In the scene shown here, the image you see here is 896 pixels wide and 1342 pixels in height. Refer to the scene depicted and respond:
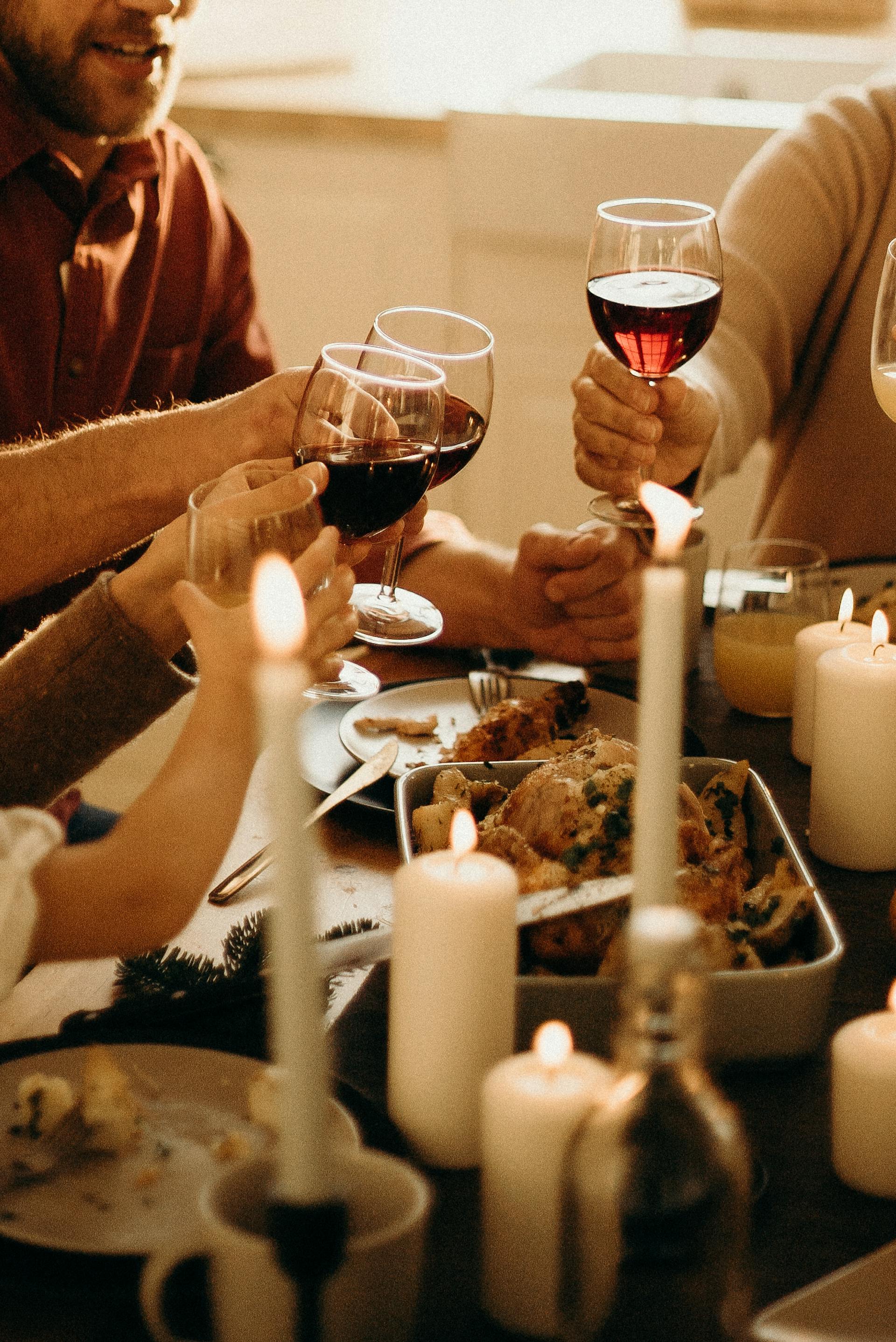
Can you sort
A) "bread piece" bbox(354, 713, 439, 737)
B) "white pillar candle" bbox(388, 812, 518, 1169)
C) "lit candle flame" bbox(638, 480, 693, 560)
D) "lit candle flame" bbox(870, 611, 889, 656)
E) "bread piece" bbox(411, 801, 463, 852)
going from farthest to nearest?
"bread piece" bbox(354, 713, 439, 737) < "lit candle flame" bbox(870, 611, 889, 656) < "bread piece" bbox(411, 801, 463, 852) < "white pillar candle" bbox(388, 812, 518, 1169) < "lit candle flame" bbox(638, 480, 693, 560)

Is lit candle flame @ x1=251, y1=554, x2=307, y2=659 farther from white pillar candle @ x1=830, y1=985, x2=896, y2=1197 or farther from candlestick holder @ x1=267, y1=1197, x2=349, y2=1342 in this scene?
white pillar candle @ x1=830, y1=985, x2=896, y2=1197

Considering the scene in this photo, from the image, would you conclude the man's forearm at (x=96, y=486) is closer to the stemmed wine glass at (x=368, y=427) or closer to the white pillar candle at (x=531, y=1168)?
the stemmed wine glass at (x=368, y=427)

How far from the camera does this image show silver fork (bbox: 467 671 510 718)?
133 centimetres

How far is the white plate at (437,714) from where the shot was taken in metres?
1.22

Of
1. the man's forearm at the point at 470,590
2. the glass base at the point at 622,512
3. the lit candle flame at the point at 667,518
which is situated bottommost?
the man's forearm at the point at 470,590

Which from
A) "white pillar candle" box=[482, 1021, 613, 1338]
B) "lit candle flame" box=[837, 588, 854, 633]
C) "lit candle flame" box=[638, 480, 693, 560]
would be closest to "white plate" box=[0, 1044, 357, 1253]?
"white pillar candle" box=[482, 1021, 613, 1338]

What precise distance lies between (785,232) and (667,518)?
166cm

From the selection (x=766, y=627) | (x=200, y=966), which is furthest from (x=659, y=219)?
(x=200, y=966)

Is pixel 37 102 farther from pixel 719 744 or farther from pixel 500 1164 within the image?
pixel 500 1164

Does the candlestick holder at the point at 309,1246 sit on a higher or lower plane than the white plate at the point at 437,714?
higher

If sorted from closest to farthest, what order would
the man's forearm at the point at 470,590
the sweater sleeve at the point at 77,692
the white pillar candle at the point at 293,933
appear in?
the white pillar candle at the point at 293,933 < the sweater sleeve at the point at 77,692 < the man's forearm at the point at 470,590

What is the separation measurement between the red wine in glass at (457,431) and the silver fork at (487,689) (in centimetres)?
21

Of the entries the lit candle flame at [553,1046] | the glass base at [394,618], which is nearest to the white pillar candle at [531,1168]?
the lit candle flame at [553,1046]

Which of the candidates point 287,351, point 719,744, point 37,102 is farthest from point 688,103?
point 719,744
